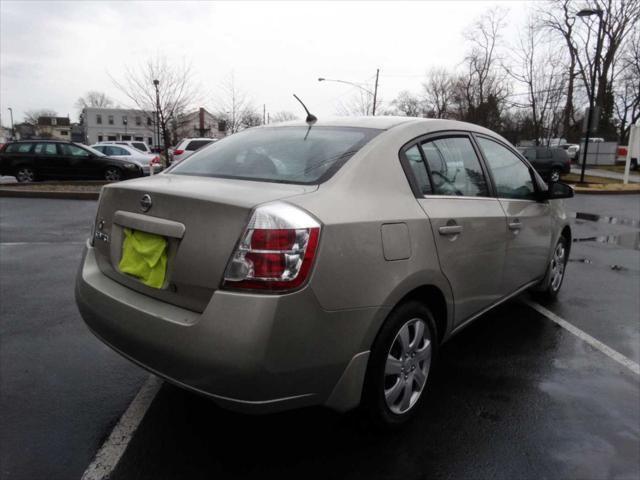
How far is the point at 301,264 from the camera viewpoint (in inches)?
76.9

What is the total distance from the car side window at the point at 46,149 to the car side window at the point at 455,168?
16.3 meters

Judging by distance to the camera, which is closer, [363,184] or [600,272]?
[363,184]

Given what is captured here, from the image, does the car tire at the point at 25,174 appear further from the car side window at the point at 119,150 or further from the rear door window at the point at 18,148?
the car side window at the point at 119,150

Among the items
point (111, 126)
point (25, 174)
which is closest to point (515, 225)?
point (25, 174)

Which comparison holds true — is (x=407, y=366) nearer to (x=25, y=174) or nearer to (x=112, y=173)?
(x=112, y=173)

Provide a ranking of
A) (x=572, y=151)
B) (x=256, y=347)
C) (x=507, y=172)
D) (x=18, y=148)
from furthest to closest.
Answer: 1. (x=572, y=151)
2. (x=18, y=148)
3. (x=507, y=172)
4. (x=256, y=347)

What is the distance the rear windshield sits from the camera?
247cm

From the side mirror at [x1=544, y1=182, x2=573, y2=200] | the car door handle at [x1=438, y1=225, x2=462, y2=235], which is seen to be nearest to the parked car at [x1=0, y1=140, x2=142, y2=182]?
the side mirror at [x1=544, y1=182, x2=573, y2=200]

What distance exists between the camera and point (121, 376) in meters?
3.14

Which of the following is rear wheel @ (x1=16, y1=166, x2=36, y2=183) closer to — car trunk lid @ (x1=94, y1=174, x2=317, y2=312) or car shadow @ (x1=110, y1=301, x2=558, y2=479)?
car shadow @ (x1=110, y1=301, x2=558, y2=479)

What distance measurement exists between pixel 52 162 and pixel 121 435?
16.0 meters

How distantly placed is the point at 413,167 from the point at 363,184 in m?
0.47

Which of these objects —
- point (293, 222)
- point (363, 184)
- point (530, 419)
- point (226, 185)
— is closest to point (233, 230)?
point (293, 222)

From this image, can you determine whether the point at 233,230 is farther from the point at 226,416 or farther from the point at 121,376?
the point at 121,376
